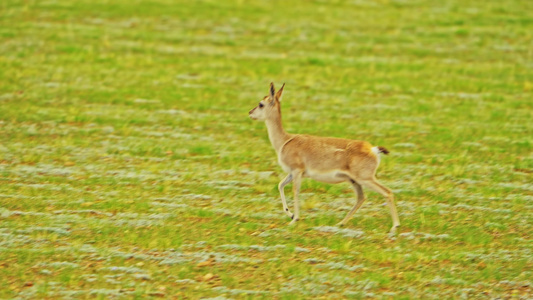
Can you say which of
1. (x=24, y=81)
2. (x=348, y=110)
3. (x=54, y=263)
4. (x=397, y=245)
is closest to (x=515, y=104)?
(x=348, y=110)

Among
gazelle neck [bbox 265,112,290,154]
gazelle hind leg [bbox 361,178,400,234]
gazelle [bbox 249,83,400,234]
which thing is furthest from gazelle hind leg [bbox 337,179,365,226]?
gazelle neck [bbox 265,112,290,154]

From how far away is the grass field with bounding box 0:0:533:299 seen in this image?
1152 centimetres

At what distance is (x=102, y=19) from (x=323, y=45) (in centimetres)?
954

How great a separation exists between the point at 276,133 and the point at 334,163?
162 cm

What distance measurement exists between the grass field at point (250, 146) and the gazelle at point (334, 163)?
604 millimetres

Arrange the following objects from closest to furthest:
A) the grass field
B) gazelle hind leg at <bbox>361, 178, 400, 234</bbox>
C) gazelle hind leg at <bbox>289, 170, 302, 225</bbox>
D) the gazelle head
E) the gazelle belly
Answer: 1. the grass field
2. gazelle hind leg at <bbox>361, 178, 400, 234</bbox>
3. the gazelle belly
4. gazelle hind leg at <bbox>289, 170, 302, 225</bbox>
5. the gazelle head

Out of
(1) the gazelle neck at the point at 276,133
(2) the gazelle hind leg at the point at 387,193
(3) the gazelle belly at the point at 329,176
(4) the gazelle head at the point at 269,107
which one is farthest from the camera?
(4) the gazelle head at the point at 269,107

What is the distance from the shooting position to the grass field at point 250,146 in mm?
11516

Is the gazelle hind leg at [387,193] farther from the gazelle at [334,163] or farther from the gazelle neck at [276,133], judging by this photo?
the gazelle neck at [276,133]

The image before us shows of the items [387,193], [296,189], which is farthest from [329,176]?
[387,193]

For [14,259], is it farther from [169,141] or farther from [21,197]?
[169,141]

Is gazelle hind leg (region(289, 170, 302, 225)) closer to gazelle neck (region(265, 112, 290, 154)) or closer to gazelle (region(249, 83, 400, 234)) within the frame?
gazelle (region(249, 83, 400, 234))

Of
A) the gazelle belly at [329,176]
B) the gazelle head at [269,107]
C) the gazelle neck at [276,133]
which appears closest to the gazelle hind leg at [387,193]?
the gazelle belly at [329,176]

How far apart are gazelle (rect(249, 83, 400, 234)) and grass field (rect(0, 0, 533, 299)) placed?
1.98ft
